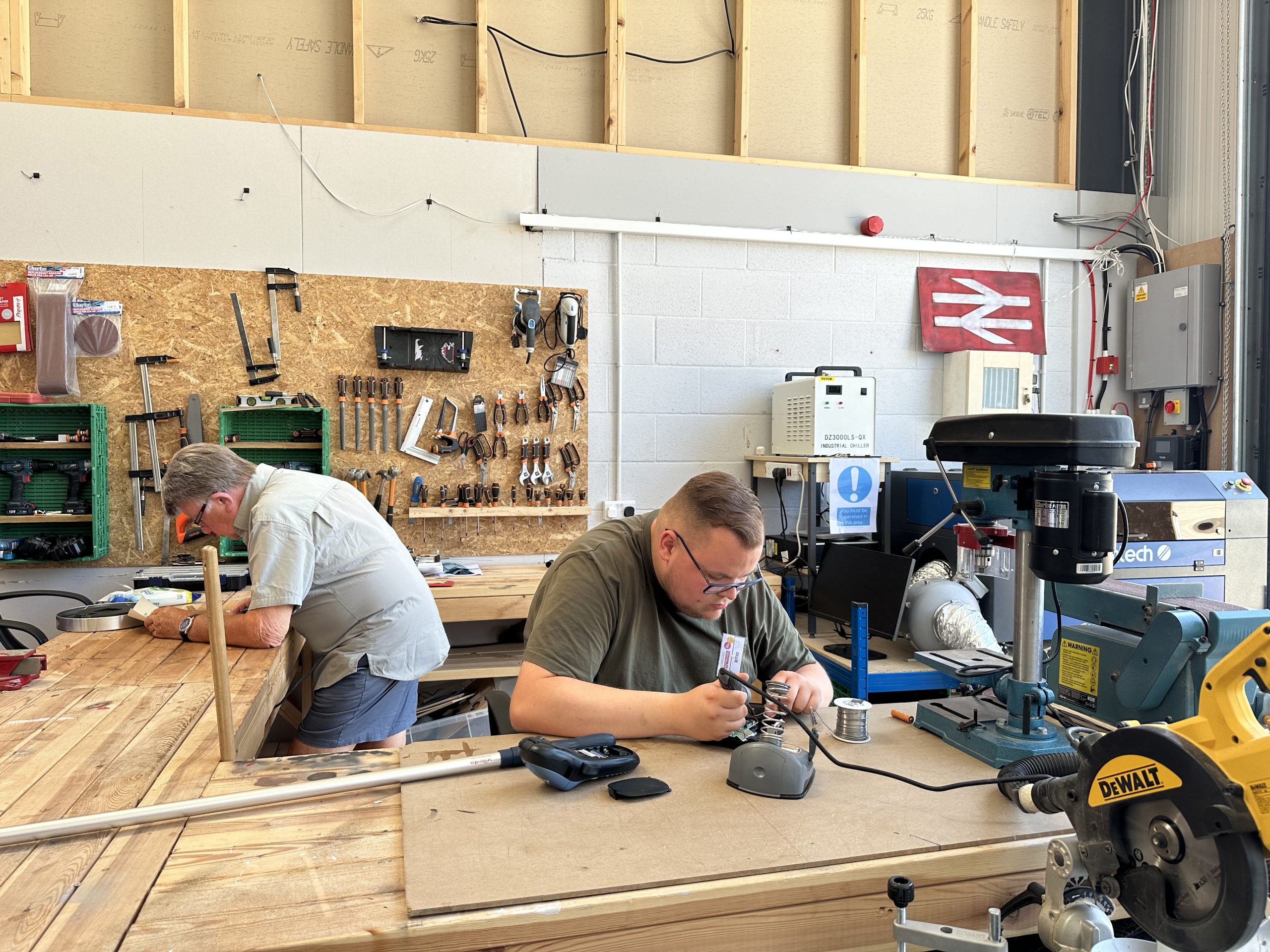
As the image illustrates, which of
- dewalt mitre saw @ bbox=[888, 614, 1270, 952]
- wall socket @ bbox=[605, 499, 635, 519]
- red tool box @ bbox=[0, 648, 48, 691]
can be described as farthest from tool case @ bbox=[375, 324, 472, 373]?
dewalt mitre saw @ bbox=[888, 614, 1270, 952]

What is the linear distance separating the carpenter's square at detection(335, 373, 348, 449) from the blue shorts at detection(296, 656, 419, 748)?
1592mm

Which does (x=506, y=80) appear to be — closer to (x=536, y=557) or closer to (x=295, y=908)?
(x=536, y=557)

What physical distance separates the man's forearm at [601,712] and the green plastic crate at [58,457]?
112 inches

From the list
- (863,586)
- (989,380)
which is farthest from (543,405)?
(989,380)

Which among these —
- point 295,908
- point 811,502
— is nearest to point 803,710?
point 295,908

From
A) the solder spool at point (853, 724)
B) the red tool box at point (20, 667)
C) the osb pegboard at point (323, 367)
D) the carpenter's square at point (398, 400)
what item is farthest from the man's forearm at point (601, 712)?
the carpenter's square at point (398, 400)

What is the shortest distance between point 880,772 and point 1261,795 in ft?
1.93

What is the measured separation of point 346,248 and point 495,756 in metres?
3.12

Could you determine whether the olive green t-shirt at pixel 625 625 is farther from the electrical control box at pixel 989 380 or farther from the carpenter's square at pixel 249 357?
the electrical control box at pixel 989 380

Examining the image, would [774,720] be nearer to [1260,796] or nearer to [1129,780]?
[1129,780]

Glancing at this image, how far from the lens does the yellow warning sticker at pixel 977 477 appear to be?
4.50ft

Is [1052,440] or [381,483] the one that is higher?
[1052,440]

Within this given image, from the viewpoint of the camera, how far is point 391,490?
149 inches

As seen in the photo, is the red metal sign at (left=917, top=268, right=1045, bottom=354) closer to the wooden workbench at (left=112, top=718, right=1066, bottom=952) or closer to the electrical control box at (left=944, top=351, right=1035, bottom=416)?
the electrical control box at (left=944, top=351, right=1035, bottom=416)
